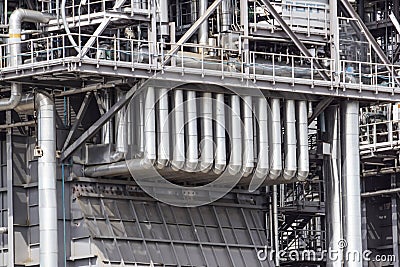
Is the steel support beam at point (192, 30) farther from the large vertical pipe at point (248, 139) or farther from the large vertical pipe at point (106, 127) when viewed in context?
the large vertical pipe at point (248, 139)

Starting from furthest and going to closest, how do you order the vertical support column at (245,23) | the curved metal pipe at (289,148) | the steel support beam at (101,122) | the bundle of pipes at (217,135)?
the curved metal pipe at (289,148), the vertical support column at (245,23), the bundle of pipes at (217,135), the steel support beam at (101,122)

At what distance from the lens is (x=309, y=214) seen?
91.8 metres

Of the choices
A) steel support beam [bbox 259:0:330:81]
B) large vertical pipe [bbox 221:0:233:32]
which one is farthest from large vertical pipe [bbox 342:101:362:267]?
large vertical pipe [bbox 221:0:233:32]

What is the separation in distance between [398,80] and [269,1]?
7.79 m

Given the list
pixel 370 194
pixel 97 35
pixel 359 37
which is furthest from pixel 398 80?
pixel 97 35

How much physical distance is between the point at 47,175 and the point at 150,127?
4.48 m

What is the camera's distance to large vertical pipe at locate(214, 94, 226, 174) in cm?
7556

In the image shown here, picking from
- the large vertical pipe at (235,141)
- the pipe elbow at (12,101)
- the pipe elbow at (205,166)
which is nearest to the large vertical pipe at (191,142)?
the pipe elbow at (205,166)

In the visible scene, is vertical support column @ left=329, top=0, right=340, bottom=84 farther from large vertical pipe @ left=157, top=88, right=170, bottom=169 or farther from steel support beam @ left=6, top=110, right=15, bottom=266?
steel support beam @ left=6, top=110, right=15, bottom=266

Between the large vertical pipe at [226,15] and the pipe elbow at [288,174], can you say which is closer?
the large vertical pipe at [226,15]

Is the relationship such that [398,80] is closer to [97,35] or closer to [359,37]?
[359,37]

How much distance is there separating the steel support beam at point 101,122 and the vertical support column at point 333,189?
10.8 m

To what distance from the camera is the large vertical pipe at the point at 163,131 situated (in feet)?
243

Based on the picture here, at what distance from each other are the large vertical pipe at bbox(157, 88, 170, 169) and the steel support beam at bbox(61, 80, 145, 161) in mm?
1068
